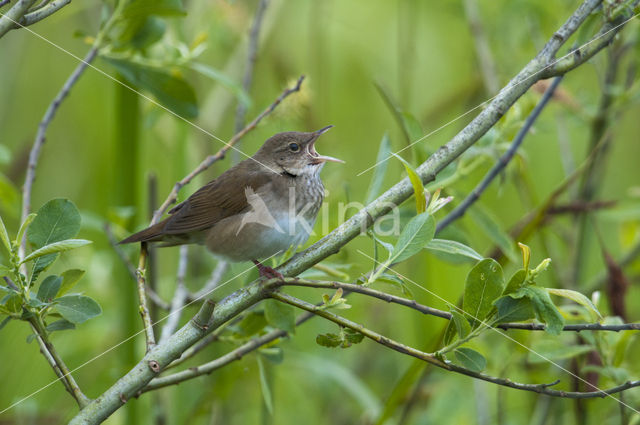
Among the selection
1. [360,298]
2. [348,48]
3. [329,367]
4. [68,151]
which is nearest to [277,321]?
[329,367]

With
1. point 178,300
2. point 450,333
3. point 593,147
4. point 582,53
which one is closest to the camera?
point 450,333

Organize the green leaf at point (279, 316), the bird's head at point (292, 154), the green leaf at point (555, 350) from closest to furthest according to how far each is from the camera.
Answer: the green leaf at point (279, 316) < the green leaf at point (555, 350) < the bird's head at point (292, 154)

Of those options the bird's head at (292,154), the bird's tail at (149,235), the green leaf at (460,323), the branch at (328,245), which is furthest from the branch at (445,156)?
the bird's head at (292,154)

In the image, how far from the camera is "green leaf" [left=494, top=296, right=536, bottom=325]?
1228 mm

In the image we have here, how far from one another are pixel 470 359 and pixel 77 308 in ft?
2.42

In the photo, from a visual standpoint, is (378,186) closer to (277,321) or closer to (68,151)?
(277,321)

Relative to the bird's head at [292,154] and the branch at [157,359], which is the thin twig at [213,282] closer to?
the bird's head at [292,154]

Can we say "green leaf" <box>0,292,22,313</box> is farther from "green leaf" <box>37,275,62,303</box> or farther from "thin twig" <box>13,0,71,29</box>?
"thin twig" <box>13,0,71,29</box>

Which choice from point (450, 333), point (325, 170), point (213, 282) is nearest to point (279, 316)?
point (450, 333)

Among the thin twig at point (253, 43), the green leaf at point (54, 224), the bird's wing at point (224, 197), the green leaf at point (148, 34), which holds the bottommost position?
the green leaf at point (54, 224)

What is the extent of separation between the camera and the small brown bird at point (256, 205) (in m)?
1.92

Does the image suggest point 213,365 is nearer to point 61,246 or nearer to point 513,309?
point 61,246

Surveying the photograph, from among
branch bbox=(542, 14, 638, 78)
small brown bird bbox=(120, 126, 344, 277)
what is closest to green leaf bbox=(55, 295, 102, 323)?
small brown bird bbox=(120, 126, 344, 277)

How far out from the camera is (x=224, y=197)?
81.0 inches
